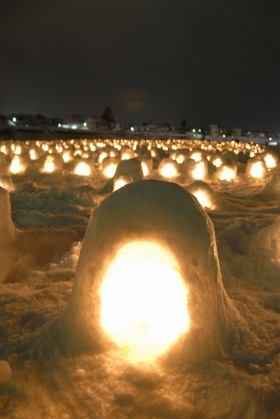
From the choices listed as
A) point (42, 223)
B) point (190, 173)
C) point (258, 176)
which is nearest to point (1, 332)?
point (42, 223)

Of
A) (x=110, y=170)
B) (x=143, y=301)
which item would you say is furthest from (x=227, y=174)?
(x=143, y=301)

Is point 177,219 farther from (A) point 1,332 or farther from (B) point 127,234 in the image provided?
(A) point 1,332

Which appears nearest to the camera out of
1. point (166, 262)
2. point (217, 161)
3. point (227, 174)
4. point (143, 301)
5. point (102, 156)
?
point (166, 262)

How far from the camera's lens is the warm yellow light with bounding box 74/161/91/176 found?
1434 cm

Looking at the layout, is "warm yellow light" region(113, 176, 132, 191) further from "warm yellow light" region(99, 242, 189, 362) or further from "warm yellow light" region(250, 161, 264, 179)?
"warm yellow light" region(99, 242, 189, 362)

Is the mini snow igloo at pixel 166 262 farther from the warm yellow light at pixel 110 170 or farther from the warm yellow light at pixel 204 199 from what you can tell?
the warm yellow light at pixel 110 170

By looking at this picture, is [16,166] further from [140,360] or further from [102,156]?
[140,360]

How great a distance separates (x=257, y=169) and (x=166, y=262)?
12.6 metres

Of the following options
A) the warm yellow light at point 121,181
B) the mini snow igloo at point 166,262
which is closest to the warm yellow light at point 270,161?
the warm yellow light at point 121,181

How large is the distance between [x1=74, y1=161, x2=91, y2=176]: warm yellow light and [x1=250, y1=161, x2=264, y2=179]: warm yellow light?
607cm

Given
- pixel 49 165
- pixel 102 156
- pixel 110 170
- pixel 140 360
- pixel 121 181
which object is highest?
pixel 102 156

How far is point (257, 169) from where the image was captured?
1484cm

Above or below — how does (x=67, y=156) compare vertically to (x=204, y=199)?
above

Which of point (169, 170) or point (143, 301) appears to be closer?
point (143, 301)
